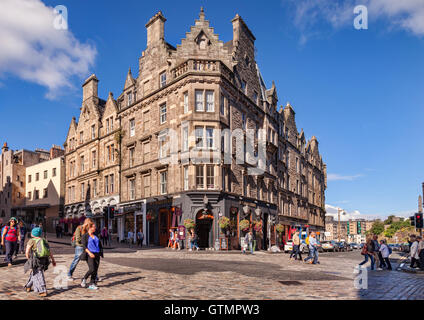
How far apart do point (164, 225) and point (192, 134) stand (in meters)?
7.97

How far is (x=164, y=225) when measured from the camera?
32.5 m

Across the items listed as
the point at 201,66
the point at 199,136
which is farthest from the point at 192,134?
the point at 201,66

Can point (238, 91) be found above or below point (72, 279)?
above

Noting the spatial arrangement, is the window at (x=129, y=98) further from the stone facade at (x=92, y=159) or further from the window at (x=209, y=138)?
the window at (x=209, y=138)

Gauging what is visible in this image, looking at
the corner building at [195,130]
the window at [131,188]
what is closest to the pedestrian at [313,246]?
the corner building at [195,130]

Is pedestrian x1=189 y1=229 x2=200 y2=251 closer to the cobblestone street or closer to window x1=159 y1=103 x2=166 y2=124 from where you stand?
window x1=159 y1=103 x2=166 y2=124

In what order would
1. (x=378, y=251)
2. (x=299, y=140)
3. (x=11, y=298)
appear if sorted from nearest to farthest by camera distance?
(x=11, y=298), (x=378, y=251), (x=299, y=140)

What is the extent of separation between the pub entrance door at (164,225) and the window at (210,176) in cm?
423

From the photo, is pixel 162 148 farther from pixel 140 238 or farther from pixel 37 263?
pixel 37 263

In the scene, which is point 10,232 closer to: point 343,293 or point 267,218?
point 343,293

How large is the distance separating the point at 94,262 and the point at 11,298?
196 centimetres

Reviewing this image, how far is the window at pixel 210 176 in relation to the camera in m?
30.5

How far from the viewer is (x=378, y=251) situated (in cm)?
1833
